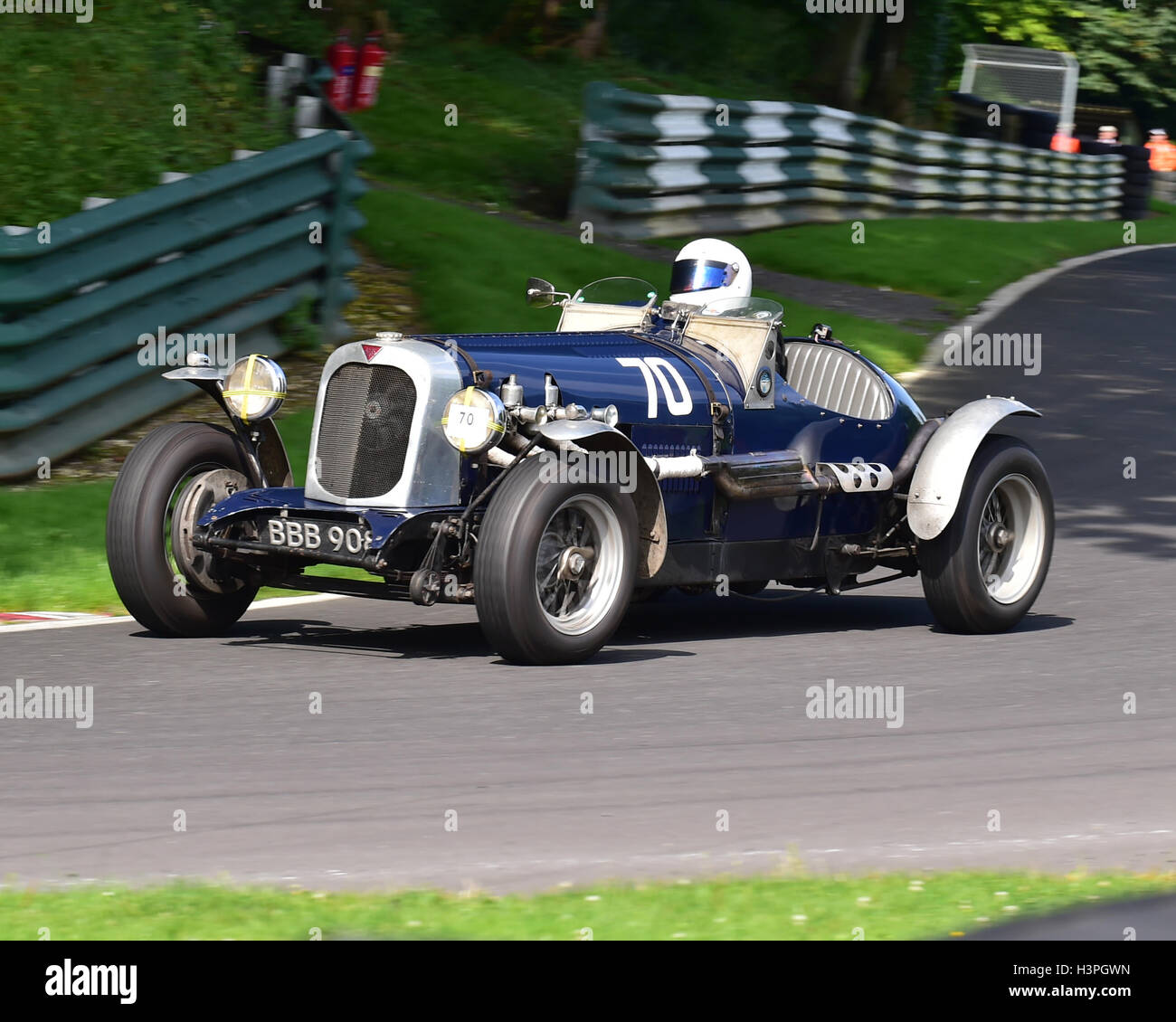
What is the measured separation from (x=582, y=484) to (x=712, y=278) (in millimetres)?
2098

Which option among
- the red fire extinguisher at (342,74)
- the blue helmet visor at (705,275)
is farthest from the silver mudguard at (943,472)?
the red fire extinguisher at (342,74)

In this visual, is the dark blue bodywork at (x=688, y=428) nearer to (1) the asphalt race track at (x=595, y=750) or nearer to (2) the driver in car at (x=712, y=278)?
(2) the driver in car at (x=712, y=278)

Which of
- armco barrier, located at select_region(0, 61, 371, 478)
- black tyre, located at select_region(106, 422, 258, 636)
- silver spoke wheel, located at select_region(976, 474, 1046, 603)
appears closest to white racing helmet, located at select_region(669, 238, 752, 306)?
silver spoke wheel, located at select_region(976, 474, 1046, 603)

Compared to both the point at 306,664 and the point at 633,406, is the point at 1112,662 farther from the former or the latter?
the point at 306,664

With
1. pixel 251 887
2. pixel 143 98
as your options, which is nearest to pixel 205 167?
pixel 143 98

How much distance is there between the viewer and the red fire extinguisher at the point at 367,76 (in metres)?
21.4

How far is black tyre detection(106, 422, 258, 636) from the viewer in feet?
26.7

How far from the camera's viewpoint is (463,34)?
27.3 m

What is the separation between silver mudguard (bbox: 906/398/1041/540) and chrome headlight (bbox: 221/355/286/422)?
296 cm

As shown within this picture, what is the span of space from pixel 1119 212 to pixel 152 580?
83.2ft

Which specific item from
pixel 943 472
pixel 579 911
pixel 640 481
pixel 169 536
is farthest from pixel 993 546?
pixel 579 911

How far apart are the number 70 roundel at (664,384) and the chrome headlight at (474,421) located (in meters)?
0.98

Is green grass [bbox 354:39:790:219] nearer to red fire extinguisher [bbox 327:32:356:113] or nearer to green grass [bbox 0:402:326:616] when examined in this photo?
red fire extinguisher [bbox 327:32:356:113]

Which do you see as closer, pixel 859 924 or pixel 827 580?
pixel 859 924
